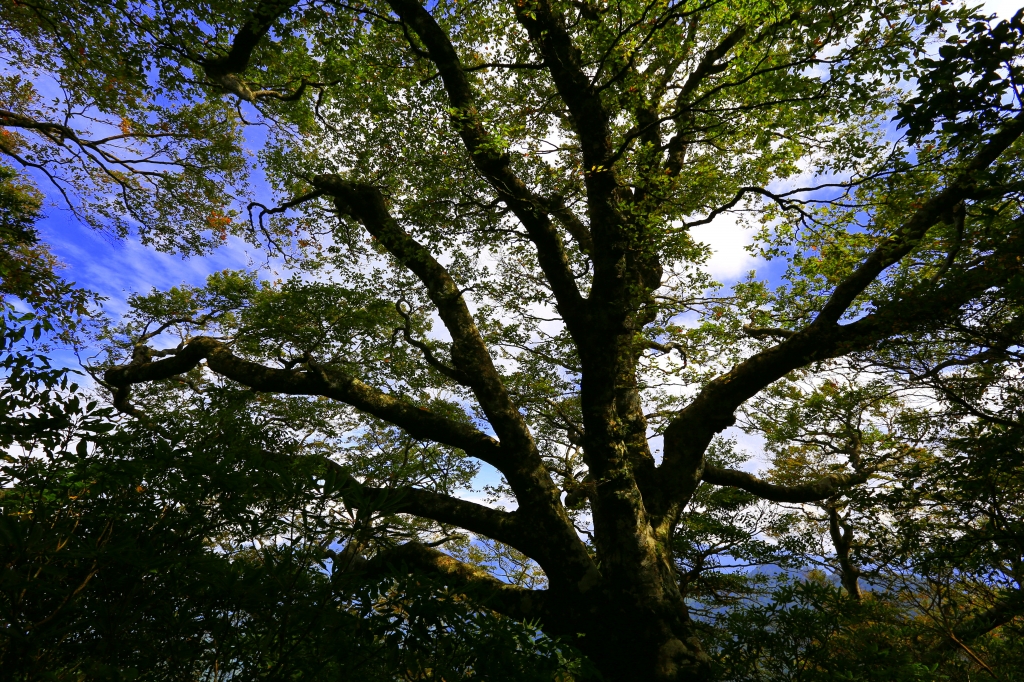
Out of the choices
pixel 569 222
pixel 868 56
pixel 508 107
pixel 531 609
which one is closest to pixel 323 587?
pixel 531 609

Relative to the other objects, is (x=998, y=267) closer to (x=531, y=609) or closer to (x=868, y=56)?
(x=868, y=56)

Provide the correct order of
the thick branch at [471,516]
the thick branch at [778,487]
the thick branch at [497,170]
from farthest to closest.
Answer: the thick branch at [778,487], the thick branch at [497,170], the thick branch at [471,516]

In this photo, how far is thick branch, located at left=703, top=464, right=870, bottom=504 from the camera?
6719mm

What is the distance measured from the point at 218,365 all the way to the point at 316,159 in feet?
11.4

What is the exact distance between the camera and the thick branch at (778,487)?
6.72m

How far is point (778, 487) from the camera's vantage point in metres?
6.99

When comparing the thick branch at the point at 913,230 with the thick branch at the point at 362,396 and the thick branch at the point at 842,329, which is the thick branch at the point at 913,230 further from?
the thick branch at the point at 362,396

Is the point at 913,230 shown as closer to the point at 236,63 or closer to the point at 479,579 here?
the point at 479,579

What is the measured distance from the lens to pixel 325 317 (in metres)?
7.27

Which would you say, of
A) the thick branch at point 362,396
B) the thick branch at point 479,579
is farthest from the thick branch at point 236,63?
the thick branch at point 479,579

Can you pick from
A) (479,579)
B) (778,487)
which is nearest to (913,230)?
(778,487)

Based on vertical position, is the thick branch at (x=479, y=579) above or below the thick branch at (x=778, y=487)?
below

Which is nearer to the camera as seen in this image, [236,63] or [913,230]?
[913,230]

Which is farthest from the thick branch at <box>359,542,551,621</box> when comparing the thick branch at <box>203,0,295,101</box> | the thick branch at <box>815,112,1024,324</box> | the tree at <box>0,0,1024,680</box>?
the thick branch at <box>203,0,295,101</box>
